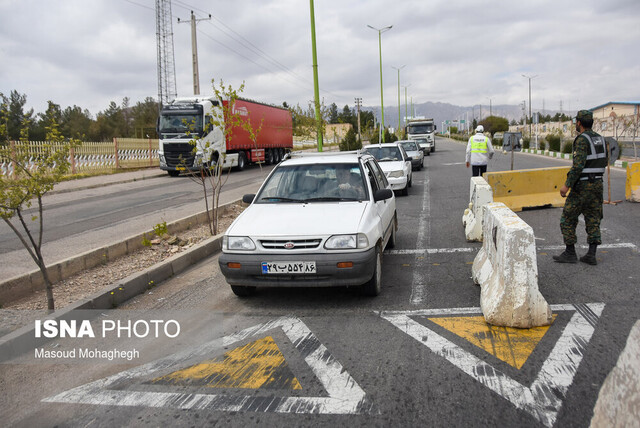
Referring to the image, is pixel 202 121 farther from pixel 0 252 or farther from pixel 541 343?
A: pixel 541 343

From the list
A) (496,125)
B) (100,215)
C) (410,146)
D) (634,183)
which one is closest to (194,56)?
(410,146)

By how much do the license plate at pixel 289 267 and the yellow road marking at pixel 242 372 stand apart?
967mm

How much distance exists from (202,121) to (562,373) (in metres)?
22.2

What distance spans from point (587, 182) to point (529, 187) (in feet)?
17.0

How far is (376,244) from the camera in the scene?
5.37 meters

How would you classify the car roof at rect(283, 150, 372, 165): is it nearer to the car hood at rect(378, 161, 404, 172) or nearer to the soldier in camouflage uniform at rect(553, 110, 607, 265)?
the soldier in camouflage uniform at rect(553, 110, 607, 265)

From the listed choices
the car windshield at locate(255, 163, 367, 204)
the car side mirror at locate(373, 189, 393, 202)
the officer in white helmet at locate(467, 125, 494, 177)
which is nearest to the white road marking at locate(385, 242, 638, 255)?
the car side mirror at locate(373, 189, 393, 202)

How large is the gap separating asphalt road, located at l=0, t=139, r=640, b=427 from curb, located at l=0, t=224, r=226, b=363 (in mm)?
200

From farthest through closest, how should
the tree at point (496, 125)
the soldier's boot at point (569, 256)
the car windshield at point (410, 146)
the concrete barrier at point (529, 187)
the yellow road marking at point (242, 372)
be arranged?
1. the tree at point (496, 125)
2. the car windshield at point (410, 146)
3. the concrete barrier at point (529, 187)
4. the soldier's boot at point (569, 256)
5. the yellow road marking at point (242, 372)

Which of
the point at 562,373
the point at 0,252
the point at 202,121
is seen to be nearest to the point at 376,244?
the point at 562,373

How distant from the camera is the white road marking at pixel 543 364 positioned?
10.2ft

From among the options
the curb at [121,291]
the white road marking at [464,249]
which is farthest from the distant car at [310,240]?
the white road marking at [464,249]

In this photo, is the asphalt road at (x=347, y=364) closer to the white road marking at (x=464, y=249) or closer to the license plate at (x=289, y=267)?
the license plate at (x=289, y=267)

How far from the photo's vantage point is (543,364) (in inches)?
142
